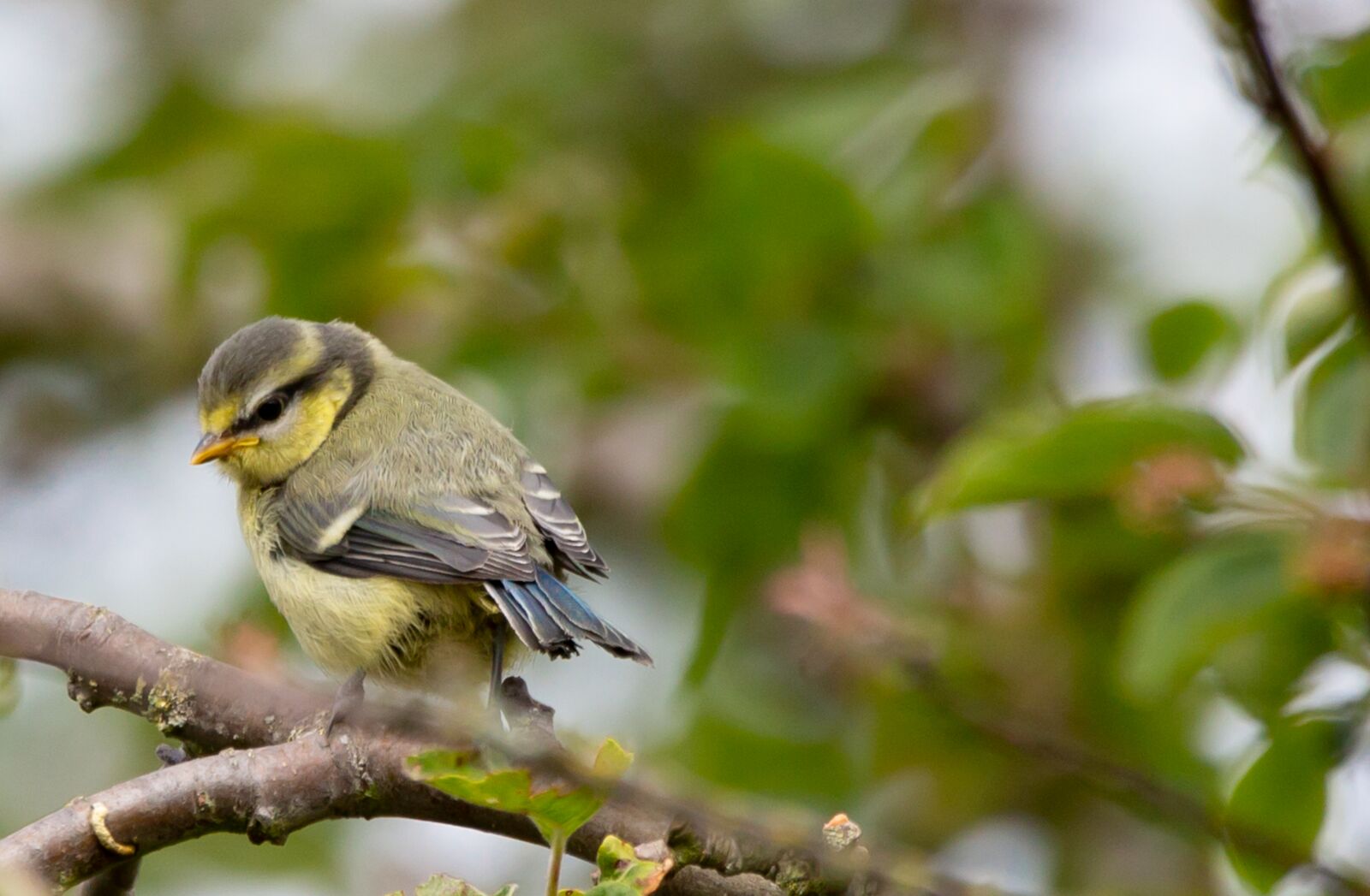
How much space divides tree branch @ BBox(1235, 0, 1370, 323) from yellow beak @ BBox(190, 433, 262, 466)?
2120 mm

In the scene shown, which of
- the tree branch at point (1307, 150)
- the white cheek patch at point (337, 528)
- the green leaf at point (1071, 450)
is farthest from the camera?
the white cheek patch at point (337, 528)

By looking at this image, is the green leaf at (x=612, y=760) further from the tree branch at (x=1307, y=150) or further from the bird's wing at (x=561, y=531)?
the bird's wing at (x=561, y=531)

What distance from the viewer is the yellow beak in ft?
10.3

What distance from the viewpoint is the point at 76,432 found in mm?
5285

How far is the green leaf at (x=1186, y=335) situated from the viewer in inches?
114

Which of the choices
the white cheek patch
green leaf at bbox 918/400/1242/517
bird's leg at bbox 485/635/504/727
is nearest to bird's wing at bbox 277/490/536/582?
the white cheek patch

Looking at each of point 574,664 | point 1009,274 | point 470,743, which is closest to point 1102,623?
point 1009,274

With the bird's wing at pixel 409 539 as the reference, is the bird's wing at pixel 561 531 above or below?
below

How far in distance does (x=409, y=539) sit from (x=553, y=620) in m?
0.39

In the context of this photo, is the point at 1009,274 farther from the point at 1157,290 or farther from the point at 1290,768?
the point at 1290,768

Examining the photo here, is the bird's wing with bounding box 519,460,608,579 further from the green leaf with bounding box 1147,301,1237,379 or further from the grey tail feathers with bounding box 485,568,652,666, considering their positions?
the green leaf with bounding box 1147,301,1237,379

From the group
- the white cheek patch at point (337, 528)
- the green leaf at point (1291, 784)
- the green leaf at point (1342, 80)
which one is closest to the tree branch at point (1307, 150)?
the green leaf at point (1342, 80)

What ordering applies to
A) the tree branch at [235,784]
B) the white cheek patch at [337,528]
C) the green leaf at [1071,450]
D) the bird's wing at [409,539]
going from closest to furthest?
the tree branch at [235,784], the green leaf at [1071,450], the bird's wing at [409,539], the white cheek patch at [337,528]

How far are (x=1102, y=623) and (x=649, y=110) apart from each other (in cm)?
230
